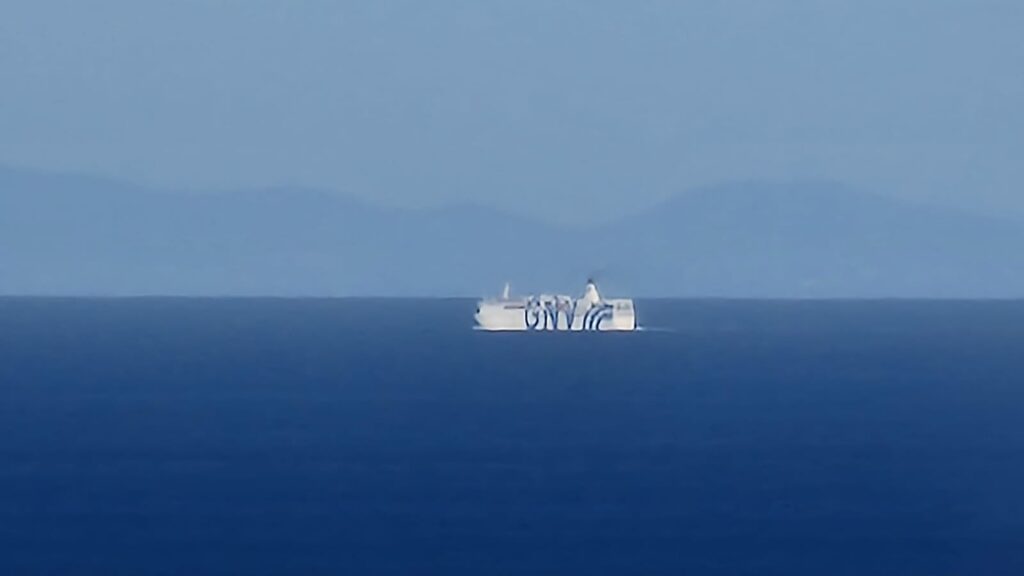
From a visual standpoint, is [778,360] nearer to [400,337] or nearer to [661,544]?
[400,337]

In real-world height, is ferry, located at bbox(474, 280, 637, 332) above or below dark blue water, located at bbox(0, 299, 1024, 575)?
above

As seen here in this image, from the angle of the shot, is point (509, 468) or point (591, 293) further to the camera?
point (591, 293)

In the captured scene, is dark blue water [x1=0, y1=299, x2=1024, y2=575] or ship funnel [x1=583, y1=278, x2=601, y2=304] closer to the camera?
dark blue water [x1=0, y1=299, x2=1024, y2=575]

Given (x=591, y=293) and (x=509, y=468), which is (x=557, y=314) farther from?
Result: (x=509, y=468)

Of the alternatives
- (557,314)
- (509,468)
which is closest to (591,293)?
(557,314)
